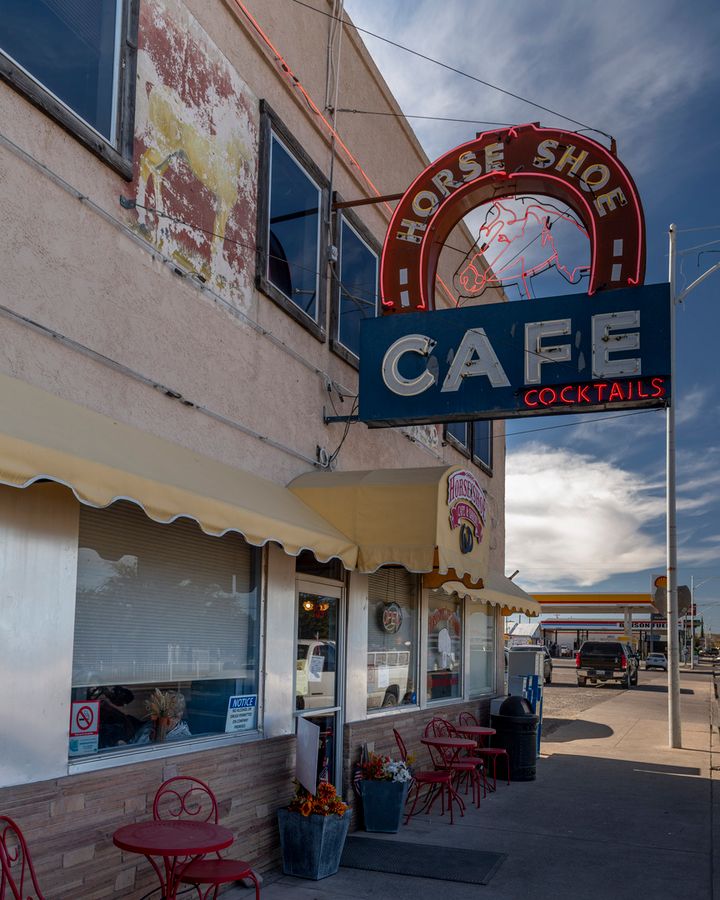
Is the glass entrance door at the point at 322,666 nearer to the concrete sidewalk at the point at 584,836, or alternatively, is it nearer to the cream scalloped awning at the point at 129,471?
the concrete sidewalk at the point at 584,836

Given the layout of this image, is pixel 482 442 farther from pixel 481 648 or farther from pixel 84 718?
pixel 84 718

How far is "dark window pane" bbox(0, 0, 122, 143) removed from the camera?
210 inches

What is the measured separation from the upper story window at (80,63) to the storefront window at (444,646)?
24.6 ft

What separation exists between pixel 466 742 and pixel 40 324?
6700 millimetres

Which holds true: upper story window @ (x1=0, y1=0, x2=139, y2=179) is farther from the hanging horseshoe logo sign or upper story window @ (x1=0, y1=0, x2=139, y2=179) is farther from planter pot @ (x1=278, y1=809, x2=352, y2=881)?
planter pot @ (x1=278, y1=809, x2=352, y2=881)

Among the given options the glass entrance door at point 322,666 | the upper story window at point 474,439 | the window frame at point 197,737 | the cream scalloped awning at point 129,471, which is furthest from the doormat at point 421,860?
the upper story window at point 474,439

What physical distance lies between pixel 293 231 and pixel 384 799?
5.40 metres

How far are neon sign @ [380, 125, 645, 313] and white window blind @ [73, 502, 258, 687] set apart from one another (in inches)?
124

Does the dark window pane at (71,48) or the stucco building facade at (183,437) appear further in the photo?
the dark window pane at (71,48)

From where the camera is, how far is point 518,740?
12.0 meters

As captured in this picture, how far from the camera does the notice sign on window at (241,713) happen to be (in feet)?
22.8

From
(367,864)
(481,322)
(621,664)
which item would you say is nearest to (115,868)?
(367,864)

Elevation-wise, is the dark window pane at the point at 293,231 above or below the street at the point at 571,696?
above

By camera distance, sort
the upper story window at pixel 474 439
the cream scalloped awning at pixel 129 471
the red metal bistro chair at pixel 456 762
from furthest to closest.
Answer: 1. the upper story window at pixel 474 439
2. the red metal bistro chair at pixel 456 762
3. the cream scalloped awning at pixel 129 471
